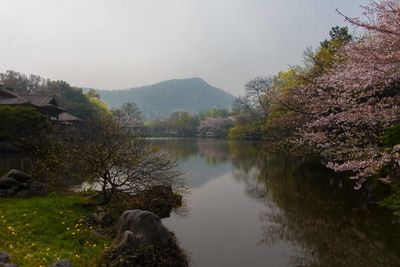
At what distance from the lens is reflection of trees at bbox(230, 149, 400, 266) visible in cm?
1210

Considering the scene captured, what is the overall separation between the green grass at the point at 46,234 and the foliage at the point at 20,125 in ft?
47.9

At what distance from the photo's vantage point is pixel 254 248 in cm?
1312

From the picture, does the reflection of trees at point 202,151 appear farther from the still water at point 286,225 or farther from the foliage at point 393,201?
the foliage at point 393,201

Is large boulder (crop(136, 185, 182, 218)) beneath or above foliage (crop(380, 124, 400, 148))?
beneath

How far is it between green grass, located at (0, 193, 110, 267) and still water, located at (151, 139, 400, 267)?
344 cm

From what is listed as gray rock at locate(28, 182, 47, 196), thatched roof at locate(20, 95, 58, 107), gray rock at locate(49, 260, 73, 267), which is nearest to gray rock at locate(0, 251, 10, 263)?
gray rock at locate(49, 260, 73, 267)

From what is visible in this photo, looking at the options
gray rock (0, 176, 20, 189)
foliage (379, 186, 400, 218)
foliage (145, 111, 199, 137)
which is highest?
foliage (145, 111, 199, 137)

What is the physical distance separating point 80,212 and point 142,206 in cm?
256

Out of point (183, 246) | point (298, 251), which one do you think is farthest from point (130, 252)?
point (298, 251)

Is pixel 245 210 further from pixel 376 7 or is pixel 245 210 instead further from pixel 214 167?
pixel 214 167

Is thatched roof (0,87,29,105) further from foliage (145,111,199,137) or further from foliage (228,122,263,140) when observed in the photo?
foliage (145,111,199,137)

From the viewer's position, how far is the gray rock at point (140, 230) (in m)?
10.2

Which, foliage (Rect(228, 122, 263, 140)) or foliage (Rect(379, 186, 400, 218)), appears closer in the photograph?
foliage (Rect(379, 186, 400, 218))

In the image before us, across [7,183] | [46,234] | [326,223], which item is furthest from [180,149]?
[46,234]
